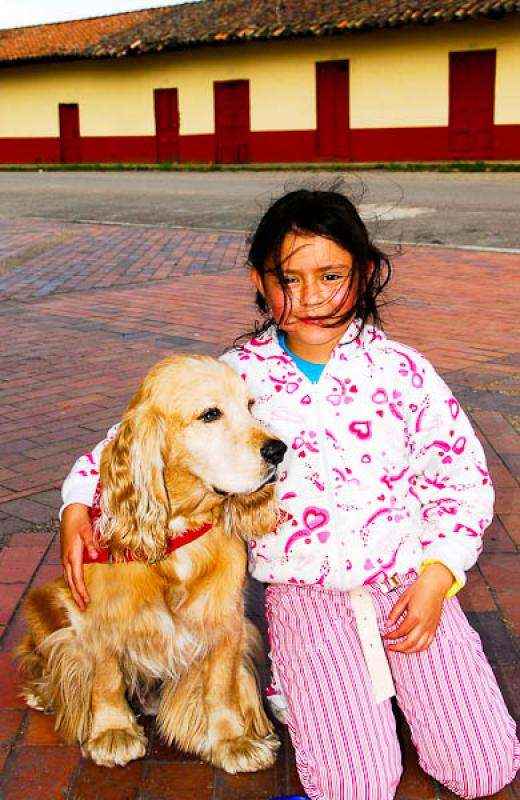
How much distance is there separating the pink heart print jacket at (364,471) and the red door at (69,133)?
117 ft

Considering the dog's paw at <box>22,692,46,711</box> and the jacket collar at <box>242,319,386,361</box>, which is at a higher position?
the jacket collar at <box>242,319,386,361</box>

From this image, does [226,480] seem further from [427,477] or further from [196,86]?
[196,86]

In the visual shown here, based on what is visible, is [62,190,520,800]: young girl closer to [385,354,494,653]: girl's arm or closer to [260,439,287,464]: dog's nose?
[385,354,494,653]: girl's arm

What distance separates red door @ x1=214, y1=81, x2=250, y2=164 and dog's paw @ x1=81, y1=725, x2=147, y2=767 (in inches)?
1187

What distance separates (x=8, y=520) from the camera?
400cm

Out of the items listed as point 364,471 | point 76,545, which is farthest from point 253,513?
point 76,545

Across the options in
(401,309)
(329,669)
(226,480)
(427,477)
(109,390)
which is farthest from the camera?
(401,309)

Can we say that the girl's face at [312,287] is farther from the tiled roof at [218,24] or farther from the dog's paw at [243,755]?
the tiled roof at [218,24]

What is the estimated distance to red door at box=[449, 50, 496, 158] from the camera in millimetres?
26531

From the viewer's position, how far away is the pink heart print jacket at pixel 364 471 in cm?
262

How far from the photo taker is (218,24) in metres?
31.8

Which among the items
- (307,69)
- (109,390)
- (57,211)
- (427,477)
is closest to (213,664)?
(427,477)

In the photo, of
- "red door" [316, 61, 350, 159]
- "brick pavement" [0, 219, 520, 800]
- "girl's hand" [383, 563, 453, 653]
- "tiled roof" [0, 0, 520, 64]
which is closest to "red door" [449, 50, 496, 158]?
"tiled roof" [0, 0, 520, 64]

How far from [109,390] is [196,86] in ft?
95.9
